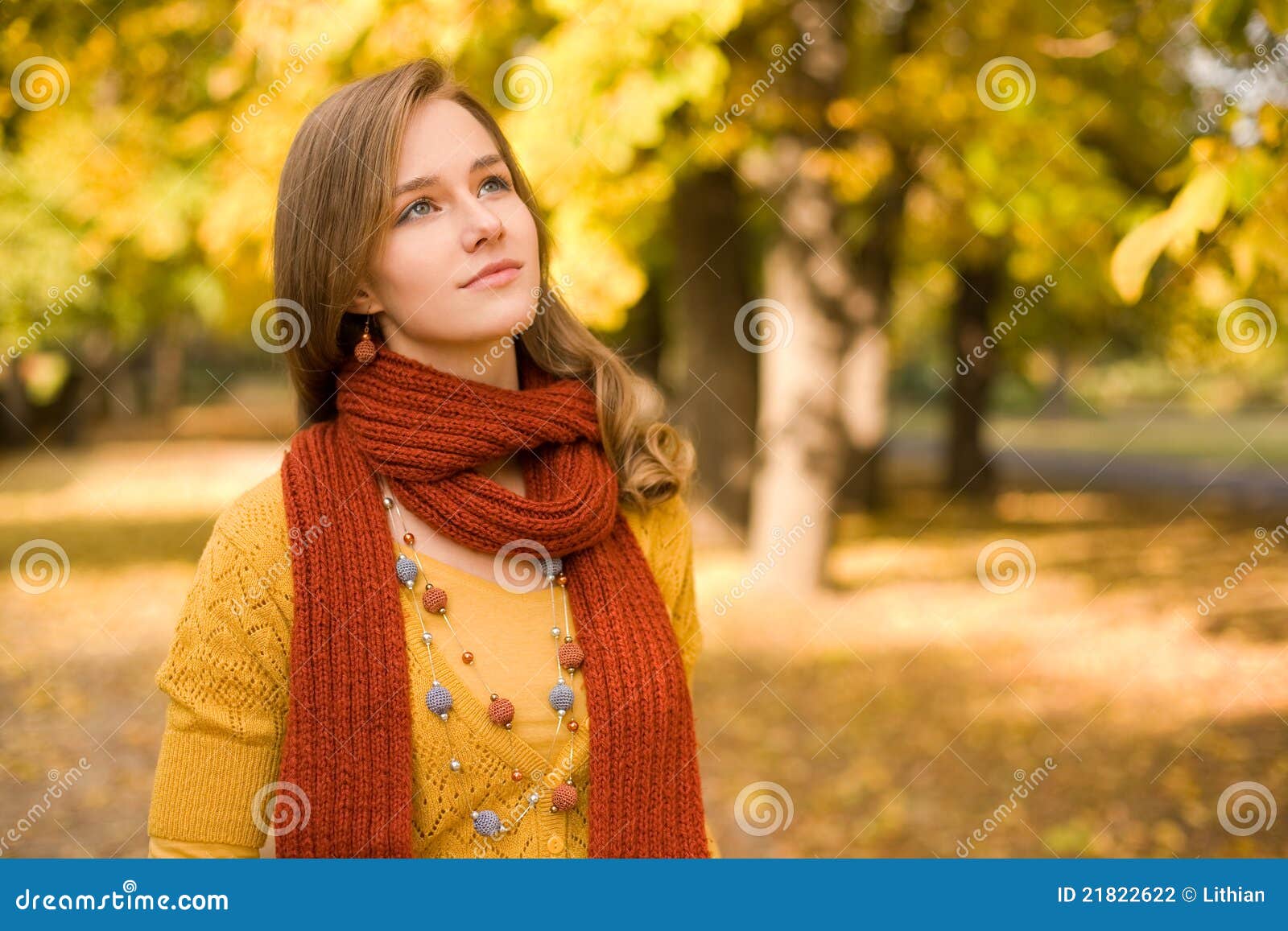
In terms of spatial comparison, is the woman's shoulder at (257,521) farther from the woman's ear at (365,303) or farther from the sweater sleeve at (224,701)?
the woman's ear at (365,303)

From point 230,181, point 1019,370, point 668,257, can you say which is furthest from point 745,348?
point 1019,370

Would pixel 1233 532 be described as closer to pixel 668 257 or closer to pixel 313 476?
pixel 668 257

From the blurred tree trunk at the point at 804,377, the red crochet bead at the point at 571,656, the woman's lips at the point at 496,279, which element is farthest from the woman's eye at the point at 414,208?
the blurred tree trunk at the point at 804,377

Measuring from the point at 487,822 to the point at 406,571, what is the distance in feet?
1.44

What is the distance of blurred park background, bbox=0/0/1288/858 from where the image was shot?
4.95 metres

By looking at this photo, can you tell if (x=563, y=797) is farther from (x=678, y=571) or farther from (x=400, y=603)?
(x=678, y=571)

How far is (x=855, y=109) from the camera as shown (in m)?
6.97

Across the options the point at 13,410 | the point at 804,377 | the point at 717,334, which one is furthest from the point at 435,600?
the point at 13,410

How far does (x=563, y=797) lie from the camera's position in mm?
1939

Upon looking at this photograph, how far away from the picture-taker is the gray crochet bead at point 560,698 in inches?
76.8

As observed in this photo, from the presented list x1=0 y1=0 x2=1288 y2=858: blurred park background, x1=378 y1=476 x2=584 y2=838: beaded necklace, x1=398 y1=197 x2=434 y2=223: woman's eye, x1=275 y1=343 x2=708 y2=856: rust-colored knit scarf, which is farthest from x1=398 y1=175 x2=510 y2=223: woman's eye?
x1=0 y1=0 x2=1288 y2=858: blurred park background

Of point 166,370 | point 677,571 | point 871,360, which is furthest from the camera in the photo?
point 166,370

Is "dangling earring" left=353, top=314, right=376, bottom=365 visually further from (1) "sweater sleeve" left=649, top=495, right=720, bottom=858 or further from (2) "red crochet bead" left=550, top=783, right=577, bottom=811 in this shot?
(2) "red crochet bead" left=550, top=783, right=577, bottom=811
